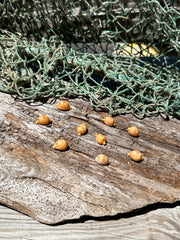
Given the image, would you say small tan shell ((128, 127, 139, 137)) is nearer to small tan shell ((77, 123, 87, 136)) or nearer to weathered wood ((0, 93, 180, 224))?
weathered wood ((0, 93, 180, 224))

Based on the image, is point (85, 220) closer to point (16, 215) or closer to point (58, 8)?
point (16, 215)

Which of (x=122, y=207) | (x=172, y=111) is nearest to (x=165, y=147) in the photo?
(x=172, y=111)

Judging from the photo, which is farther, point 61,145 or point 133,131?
point 133,131

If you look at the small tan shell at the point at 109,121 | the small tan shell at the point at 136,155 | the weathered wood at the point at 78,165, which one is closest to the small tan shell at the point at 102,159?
the weathered wood at the point at 78,165

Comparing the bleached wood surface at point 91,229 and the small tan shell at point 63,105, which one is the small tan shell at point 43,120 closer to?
the small tan shell at point 63,105

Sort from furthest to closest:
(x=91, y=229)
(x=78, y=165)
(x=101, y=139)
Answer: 1. (x=101, y=139)
2. (x=78, y=165)
3. (x=91, y=229)

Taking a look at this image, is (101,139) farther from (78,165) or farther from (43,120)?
(43,120)

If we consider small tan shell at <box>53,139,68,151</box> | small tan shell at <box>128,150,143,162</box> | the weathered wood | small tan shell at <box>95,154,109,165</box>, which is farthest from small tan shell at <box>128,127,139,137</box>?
small tan shell at <box>53,139,68,151</box>

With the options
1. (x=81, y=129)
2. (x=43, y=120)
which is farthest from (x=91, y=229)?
(x=43, y=120)
